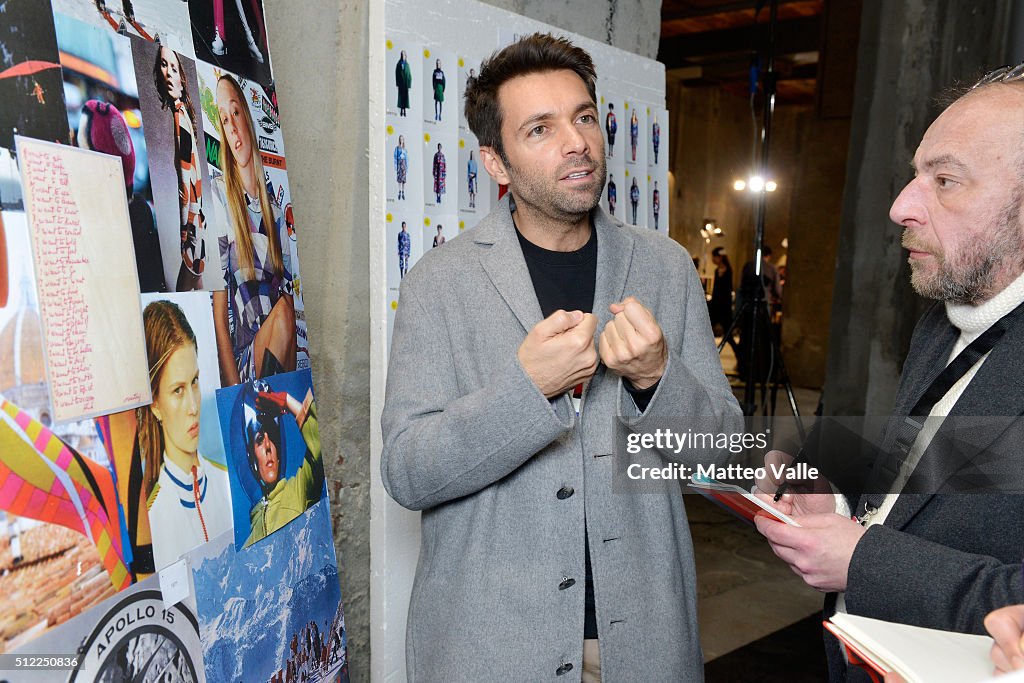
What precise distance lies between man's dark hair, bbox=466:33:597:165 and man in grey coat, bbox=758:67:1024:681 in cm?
77

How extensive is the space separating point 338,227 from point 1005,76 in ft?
5.24

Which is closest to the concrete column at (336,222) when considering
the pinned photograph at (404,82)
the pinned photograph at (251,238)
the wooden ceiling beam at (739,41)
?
the pinned photograph at (404,82)

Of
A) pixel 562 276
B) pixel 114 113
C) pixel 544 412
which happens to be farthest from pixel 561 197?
pixel 114 113

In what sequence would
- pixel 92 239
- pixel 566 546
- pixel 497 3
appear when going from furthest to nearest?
pixel 497 3 → pixel 566 546 → pixel 92 239

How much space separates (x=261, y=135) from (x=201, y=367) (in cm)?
54

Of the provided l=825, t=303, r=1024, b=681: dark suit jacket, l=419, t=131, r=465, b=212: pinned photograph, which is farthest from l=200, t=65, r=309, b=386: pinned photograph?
l=825, t=303, r=1024, b=681: dark suit jacket

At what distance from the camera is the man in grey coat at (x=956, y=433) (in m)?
1.19

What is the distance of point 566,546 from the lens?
1525 mm

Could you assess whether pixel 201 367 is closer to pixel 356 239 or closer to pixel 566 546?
pixel 566 546

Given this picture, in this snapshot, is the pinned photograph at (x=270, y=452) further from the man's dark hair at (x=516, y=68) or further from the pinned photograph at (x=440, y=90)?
the pinned photograph at (x=440, y=90)

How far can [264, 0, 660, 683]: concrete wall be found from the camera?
210 centimetres

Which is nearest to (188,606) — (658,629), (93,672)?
(93,672)

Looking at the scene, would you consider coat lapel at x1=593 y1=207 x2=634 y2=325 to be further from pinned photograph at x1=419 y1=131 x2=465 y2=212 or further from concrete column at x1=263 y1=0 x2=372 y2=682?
concrete column at x1=263 y1=0 x2=372 y2=682

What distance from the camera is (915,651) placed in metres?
0.84
